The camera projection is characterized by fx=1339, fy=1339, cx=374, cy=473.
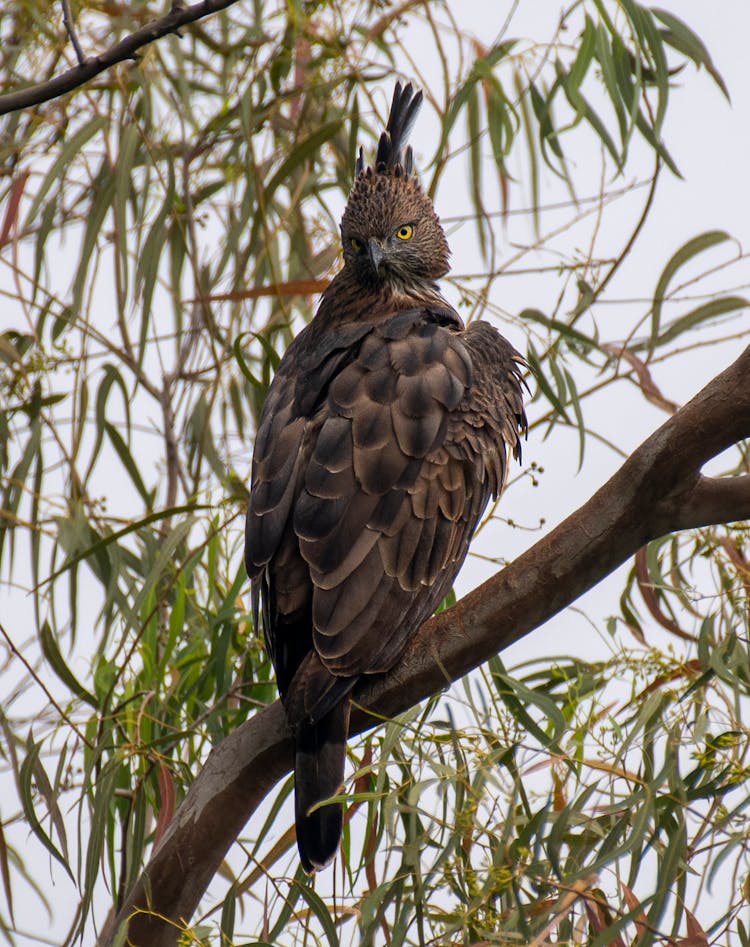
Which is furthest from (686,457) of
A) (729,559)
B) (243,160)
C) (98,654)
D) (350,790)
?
(243,160)

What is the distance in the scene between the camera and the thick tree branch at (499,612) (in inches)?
82.2

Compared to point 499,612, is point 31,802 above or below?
below

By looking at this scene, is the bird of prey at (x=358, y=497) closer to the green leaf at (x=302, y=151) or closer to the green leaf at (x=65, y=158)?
the green leaf at (x=302, y=151)

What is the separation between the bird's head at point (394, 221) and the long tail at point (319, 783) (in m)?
1.34

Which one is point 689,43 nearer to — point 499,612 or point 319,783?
point 499,612

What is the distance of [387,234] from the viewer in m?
3.36

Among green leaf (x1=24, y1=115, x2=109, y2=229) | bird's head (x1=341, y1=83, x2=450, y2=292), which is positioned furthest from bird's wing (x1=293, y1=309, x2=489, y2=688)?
green leaf (x1=24, y1=115, x2=109, y2=229)

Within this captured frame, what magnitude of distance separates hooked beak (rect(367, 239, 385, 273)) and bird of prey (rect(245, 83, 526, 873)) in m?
0.28

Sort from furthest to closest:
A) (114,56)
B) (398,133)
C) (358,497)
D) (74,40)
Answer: (398,133)
(358,497)
(74,40)
(114,56)

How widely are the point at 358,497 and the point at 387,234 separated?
109 cm

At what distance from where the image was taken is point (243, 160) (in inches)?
152

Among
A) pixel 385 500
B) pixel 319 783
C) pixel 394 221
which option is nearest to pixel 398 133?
pixel 394 221

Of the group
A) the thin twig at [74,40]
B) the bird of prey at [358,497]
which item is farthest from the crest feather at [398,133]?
the thin twig at [74,40]

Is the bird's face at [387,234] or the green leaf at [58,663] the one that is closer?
the green leaf at [58,663]
